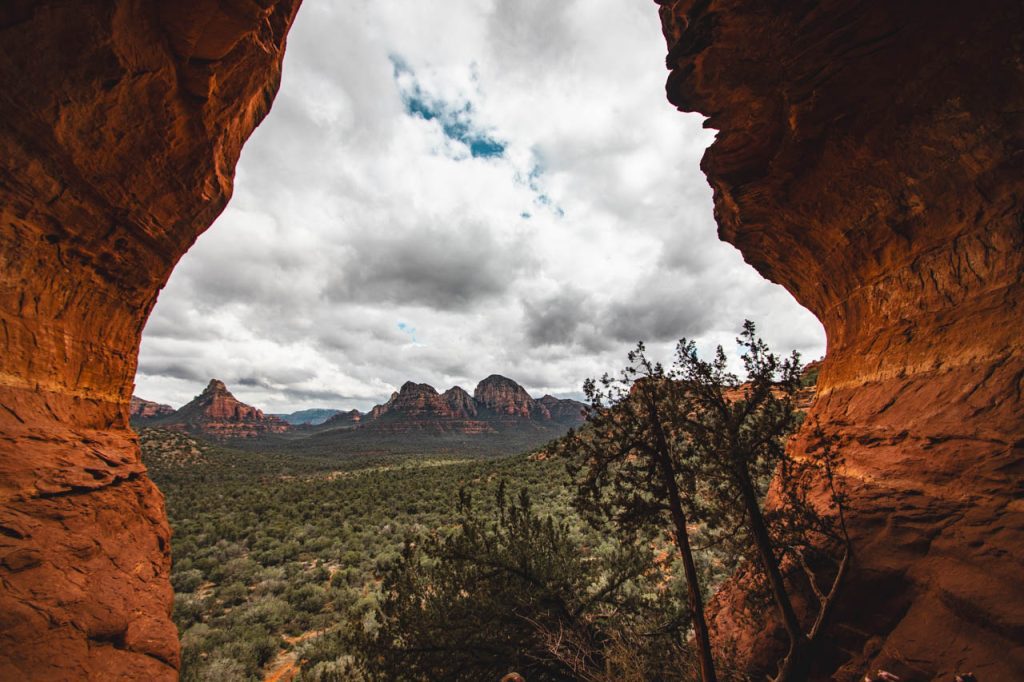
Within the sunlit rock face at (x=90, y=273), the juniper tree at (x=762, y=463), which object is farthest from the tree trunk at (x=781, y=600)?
the sunlit rock face at (x=90, y=273)

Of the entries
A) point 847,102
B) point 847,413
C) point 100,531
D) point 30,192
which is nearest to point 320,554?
point 100,531

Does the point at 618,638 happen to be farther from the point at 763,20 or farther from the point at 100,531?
the point at 763,20

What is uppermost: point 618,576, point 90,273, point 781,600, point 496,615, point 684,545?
point 90,273

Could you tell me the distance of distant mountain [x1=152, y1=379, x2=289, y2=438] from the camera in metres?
156

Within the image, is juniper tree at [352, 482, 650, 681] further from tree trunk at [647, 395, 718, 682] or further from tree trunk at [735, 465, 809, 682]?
tree trunk at [735, 465, 809, 682]

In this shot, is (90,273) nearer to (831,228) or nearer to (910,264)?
(831,228)

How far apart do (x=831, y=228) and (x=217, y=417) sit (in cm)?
20697

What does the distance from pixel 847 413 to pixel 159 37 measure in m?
14.7

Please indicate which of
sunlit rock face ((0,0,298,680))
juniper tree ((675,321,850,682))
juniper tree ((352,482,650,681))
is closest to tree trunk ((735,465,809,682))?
juniper tree ((675,321,850,682))

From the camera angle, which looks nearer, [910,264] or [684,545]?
[684,545]

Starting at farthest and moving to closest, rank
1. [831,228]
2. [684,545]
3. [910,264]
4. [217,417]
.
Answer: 1. [217,417]
2. [831,228]
3. [910,264]
4. [684,545]

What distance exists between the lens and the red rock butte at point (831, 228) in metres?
5.16

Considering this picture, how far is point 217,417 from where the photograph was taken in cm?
16400

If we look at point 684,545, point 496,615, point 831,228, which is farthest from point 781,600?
point 831,228
